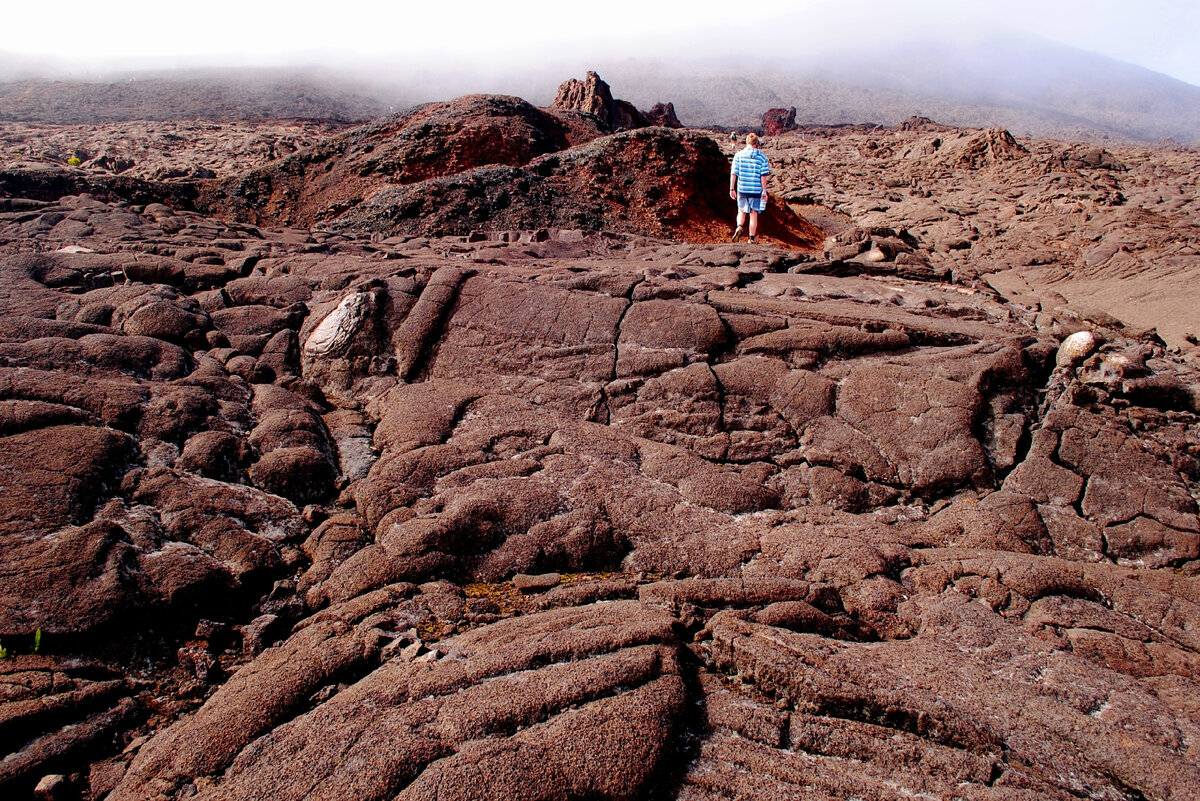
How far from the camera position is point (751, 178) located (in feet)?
33.4

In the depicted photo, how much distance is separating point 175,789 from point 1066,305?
10075 millimetres

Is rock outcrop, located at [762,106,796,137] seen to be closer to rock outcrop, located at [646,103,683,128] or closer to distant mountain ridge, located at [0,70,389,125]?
rock outcrop, located at [646,103,683,128]

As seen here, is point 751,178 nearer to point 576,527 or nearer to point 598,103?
point 576,527

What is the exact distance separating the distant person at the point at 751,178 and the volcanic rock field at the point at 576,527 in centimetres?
229

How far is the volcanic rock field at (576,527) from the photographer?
250 cm

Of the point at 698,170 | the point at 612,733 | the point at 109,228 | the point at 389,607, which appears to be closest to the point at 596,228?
the point at 698,170

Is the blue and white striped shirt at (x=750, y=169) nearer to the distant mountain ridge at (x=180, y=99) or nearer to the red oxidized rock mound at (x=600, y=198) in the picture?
the red oxidized rock mound at (x=600, y=198)

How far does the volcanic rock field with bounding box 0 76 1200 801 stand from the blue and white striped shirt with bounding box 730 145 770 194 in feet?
7.52

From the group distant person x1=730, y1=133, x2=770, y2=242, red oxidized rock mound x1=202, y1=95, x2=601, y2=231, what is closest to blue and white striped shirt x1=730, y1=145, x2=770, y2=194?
distant person x1=730, y1=133, x2=770, y2=242

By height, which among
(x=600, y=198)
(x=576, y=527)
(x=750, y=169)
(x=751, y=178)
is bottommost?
(x=576, y=527)

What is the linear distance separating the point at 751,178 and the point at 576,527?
25.8 ft

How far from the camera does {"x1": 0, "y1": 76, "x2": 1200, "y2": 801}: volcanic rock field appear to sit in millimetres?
2496

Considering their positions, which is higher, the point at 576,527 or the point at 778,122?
the point at 778,122

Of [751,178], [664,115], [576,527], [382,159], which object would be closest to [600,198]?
[751,178]
